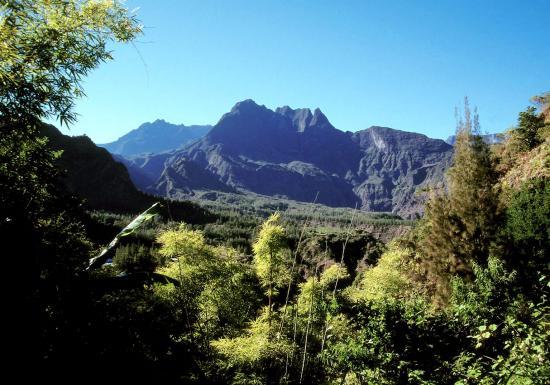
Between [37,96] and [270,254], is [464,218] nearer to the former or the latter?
[270,254]

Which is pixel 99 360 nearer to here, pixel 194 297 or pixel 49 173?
pixel 49 173

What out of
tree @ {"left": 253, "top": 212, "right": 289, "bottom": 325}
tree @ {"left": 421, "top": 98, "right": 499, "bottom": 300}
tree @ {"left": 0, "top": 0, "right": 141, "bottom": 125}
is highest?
tree @ {"left": 0, "top": 0, "right": 141, "bottom": 125}

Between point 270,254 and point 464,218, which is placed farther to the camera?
point 270,254

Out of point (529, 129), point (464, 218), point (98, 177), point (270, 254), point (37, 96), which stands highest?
point (98, 177)

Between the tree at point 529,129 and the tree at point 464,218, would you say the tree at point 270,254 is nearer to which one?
the tree at point 464,218

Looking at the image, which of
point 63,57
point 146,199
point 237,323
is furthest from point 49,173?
point 146,199

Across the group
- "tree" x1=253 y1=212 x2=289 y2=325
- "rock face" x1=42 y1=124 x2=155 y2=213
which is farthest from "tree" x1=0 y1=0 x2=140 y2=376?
"rock face" x1=42 y1=124 x2=155 y2=213

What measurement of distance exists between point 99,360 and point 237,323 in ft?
65.1

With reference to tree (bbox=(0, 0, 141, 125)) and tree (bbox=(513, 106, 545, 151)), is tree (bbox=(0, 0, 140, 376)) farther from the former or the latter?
tree (bbox=(513, 106, 545, 151))

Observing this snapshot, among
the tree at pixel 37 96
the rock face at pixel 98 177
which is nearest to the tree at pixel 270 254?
the tree at pixel 37 96

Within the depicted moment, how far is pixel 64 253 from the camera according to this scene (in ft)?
25.7

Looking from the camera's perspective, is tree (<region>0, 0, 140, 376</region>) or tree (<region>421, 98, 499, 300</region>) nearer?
tree (<region>0, 0, 140, 376</region>)

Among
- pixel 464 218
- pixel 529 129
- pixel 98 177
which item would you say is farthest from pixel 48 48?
pixel 98 177

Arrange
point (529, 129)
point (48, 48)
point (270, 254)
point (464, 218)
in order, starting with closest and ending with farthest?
point (48, 48), point (464, 218), point (529, 129), point (270, 254)
